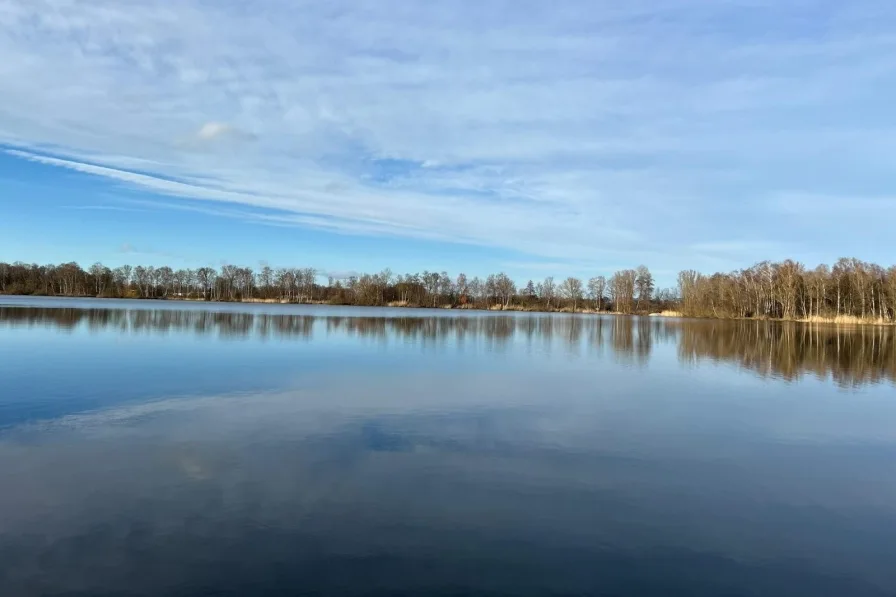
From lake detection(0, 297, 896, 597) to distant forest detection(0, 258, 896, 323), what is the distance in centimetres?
6264

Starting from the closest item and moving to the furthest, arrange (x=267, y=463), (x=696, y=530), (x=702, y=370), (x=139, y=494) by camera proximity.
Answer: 1. (x=696, y=530)
2. (x=139, y=494)
3. (x=267, y=463)
4. (x=702, y=370)

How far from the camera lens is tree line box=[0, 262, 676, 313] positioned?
348 ft

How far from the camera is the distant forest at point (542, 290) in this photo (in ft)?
225

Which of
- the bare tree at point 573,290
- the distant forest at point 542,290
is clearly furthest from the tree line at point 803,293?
the bare tree at point 573,290

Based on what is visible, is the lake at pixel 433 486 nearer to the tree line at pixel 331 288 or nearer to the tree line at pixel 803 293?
the tree line at pixel 803 293

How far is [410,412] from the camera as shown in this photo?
37.5 feet

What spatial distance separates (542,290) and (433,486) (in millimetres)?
120893

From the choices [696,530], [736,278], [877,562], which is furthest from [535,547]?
[736,278]

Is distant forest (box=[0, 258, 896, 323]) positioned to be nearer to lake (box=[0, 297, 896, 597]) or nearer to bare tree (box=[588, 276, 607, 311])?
bare tree (box=[588, 276, 607, 311])

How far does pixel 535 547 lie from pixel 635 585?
985 millimetres

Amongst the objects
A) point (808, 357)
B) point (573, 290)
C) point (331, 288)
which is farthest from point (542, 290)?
point (808, 357)

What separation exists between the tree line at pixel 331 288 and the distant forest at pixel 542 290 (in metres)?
0.20

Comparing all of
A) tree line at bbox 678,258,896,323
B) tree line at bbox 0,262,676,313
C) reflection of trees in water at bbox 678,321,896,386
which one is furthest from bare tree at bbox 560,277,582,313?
reflection of trees in water at bbox 678,321,896,386

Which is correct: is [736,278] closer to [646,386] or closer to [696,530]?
[646,386]
